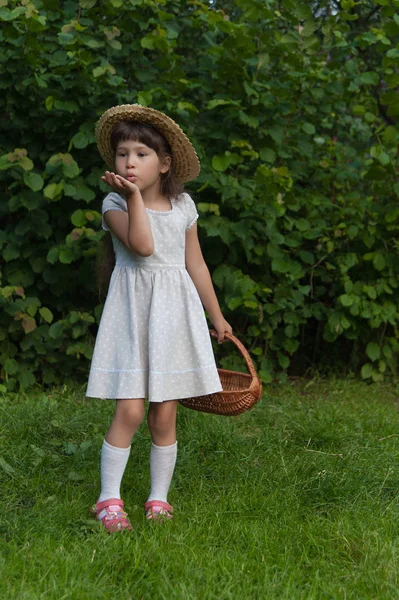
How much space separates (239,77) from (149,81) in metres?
0.49

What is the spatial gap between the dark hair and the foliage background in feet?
3.87

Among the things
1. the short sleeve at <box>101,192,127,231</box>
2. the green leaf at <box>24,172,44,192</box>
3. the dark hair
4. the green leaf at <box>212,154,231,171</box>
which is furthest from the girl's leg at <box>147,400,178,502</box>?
the green leaf at <box>212,154,231,171</box>

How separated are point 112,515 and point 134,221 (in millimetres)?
959

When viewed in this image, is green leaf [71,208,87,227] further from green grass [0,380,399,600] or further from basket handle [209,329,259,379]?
basket handle [209,329,259,379]

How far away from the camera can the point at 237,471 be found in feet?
11.0

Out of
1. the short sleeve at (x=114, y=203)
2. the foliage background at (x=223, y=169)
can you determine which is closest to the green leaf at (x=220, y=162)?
the foliage background at (x=223, y=169)

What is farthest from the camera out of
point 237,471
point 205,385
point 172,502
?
point 237,471

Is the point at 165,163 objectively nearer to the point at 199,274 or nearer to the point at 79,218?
the point at 199,274

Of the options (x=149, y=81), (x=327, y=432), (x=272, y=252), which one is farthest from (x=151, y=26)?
(x=327, y=432)

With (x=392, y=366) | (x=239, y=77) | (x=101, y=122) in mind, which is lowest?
(x=392, y=366)

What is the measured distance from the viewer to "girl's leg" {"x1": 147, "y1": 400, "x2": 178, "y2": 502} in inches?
115

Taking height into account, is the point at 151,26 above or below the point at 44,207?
above

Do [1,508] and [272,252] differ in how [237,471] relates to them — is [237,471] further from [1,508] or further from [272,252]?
[272,252]

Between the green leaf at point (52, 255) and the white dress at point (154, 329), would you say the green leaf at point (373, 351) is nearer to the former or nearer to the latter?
the green leaf at point (52, 255)
